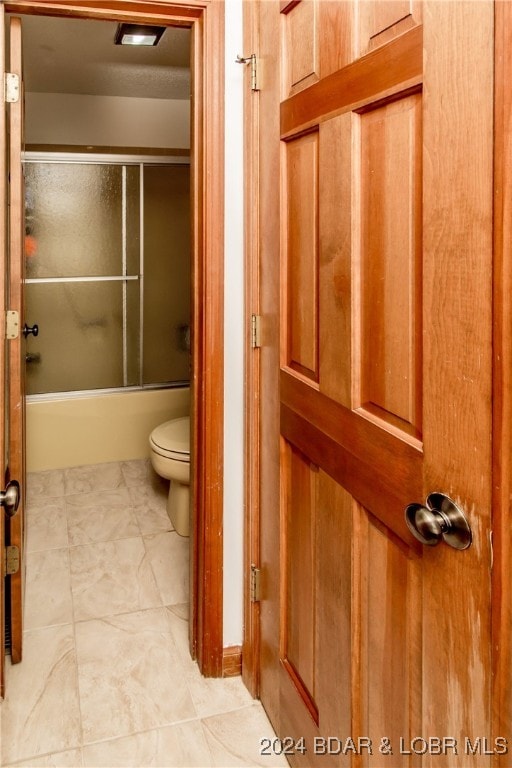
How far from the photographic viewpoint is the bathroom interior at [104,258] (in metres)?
3.62

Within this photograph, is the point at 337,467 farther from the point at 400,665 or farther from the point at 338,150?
the point at 338,150

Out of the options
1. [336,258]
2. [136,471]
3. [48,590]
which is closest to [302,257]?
[336,258]

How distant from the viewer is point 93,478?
139 inches

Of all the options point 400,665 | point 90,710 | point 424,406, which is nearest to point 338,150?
point 424,406

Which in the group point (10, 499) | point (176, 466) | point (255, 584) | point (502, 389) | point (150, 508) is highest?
point (502, 389)

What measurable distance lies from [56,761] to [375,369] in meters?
1.29

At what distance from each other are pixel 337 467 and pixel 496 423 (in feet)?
1.64

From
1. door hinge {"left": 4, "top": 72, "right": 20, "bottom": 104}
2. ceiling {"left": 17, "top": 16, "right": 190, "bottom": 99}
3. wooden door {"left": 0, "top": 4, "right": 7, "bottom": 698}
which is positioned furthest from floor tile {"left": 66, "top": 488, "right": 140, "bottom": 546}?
ceiling {"left": 17, "top": 16, "right": 190, "bottom": 99}

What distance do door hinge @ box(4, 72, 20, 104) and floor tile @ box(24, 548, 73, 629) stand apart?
1661mm

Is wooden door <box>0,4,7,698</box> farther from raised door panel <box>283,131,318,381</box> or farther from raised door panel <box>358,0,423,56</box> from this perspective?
raised door panel <box>358,0,423,56</box>

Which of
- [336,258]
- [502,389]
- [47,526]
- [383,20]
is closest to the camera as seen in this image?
[502,389]

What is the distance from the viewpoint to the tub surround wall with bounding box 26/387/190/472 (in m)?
3.62

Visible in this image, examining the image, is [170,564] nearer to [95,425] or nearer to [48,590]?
[48,590]

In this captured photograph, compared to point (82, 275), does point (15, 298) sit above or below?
below
